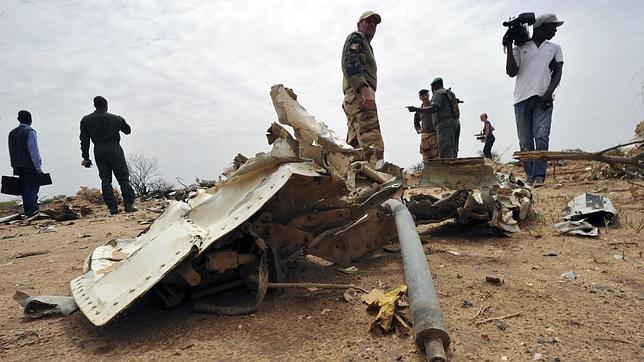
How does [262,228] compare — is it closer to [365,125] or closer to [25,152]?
[365,125]

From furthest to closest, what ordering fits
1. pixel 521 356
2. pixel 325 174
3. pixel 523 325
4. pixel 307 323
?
pixel 325 174 → pixel 307 323 → pixel 523 325 → pixel 521 356

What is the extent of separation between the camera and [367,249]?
8.51 feet

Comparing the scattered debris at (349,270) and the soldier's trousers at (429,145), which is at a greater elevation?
the soldier's trousers at (429,145)

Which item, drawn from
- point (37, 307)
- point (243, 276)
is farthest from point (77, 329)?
point (243, 276)

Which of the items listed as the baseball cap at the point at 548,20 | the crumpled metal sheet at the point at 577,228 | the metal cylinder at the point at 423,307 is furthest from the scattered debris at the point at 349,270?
the baseball cap at the point at 548,20

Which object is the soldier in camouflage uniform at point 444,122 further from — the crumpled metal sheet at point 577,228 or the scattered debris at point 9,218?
the scattered debris at point 9,218

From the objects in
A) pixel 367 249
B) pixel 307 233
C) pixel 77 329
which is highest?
pixel 307 233

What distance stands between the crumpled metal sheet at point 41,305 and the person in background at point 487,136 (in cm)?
1192

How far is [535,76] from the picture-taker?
16.7 ft

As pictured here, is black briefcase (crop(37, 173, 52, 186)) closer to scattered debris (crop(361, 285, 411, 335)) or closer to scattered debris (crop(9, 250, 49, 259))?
scattered debris (crop(9, 250, 49, 259))

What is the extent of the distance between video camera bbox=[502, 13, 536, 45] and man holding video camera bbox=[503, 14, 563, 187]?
0.04 ft

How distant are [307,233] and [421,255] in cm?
60

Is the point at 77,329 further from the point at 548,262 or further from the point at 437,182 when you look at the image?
the point at 437,182

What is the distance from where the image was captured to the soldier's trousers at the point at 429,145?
7.57 meters
